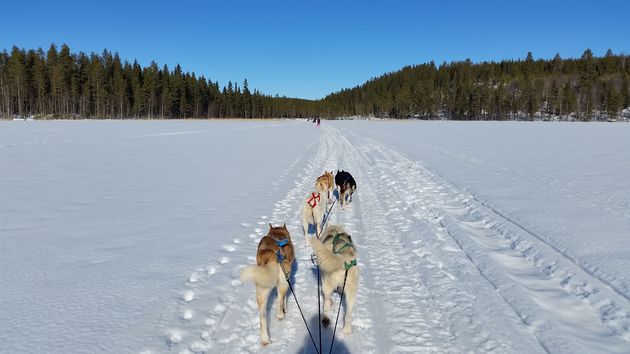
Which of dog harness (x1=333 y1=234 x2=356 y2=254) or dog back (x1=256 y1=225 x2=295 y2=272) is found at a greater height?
dog harness (x1=333 y1=234 x2=356 y2=254)

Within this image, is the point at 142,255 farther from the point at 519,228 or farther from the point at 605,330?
the point at 519,228

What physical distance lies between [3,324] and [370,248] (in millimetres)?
4439

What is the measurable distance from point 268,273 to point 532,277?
357 cm

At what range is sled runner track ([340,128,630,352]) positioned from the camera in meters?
3.54

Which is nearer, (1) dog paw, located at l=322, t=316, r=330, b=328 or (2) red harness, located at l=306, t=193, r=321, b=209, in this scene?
(1) dog paw, located at l=322, t=316, r=330, b=328

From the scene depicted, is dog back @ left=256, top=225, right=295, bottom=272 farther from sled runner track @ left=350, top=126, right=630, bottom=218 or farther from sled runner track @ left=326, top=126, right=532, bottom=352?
sled runner track @ left=350, top=126, right=630, bottom=218

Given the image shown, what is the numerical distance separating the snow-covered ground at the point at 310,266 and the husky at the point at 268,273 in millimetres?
188

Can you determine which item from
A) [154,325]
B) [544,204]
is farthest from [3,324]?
[544,204]

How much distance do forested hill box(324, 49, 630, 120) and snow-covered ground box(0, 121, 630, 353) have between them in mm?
115267

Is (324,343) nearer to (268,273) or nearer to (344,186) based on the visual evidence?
(268,273)

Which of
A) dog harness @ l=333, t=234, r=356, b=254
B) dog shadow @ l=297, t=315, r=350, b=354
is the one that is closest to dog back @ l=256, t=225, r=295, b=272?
dog harness @ l=333, t=234, r=356, b=254

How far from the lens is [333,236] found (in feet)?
13.9

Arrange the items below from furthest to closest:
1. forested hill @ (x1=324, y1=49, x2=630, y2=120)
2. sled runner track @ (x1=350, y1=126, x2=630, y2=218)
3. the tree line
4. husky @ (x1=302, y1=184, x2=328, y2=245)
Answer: forested hill @ (x1=324, y1=49, x2=630, y2=120) < the tree line < sled runner track @ (x1=350, y1=126, x2=630, y2=218) < husky @ (x1=302, y1=184, x2=328, y2=245)

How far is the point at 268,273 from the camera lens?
10.2 feet
